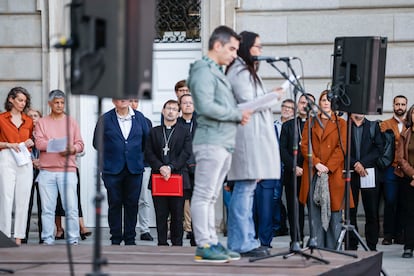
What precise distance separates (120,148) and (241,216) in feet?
12.1

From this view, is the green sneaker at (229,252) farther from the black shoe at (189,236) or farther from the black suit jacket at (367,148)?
the black suit jacket at (367,148)

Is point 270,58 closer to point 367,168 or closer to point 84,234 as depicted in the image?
point 367,168

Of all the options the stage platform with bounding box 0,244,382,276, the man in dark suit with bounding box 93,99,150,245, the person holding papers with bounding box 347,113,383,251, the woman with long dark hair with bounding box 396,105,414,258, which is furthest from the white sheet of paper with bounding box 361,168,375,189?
the stage platform with bounding box 0,244,382,276

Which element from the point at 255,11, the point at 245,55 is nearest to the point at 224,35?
the point at 245,55

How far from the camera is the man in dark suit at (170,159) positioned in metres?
12.1

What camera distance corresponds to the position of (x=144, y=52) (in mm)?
6535

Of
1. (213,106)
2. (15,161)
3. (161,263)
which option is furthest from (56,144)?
(213,106)

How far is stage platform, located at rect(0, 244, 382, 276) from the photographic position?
8039 millimetres

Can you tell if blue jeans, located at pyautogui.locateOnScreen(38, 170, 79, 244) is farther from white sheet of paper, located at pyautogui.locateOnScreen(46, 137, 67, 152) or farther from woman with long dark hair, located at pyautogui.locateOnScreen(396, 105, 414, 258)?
woman with long dark hair, located at pyautogui.locateOnScreen(396, 105, 414, 258)

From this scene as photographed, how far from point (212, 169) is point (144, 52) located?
1842 mm

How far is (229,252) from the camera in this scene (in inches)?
335

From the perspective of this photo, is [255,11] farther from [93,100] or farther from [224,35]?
[224,35]

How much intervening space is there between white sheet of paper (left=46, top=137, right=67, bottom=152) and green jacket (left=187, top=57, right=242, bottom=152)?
3848 mm

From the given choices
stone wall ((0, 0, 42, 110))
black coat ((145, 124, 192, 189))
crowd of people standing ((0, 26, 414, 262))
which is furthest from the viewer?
stone wall ((0, 0, 42, 110))
